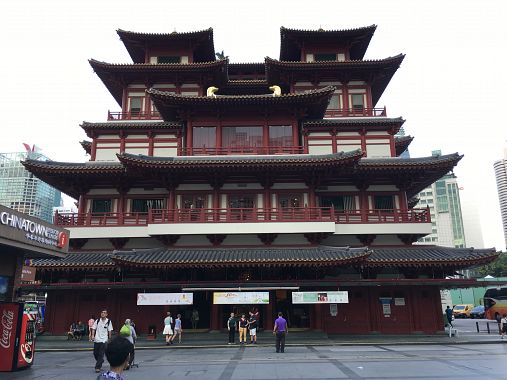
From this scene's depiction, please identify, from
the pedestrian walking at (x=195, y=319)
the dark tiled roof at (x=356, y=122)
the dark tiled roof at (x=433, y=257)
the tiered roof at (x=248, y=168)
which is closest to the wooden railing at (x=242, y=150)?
the tiered roof at (x=248, y=168)

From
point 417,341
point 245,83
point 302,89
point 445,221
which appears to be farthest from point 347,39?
point 445,221

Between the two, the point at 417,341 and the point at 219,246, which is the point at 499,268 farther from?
the point at 219,246

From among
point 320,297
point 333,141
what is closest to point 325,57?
point 333,141

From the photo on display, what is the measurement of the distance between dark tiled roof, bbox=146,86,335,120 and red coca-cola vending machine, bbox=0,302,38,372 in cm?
1783

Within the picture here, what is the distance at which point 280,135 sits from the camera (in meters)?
31.4

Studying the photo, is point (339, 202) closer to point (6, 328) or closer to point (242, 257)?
point (242, 257)

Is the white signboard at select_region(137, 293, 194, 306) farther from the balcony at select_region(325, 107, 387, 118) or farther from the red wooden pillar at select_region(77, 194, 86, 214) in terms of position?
the balcony at select_region(325, 107, 387, 118)

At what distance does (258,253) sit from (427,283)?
11273mm

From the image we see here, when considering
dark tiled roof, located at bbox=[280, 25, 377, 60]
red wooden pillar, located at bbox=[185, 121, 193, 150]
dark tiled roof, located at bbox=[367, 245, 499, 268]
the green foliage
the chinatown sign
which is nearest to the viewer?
the chinatown sign

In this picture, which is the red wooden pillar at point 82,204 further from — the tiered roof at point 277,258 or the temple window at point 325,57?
the temple window at point 325,57

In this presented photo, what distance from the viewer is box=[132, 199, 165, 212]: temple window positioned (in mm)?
29984

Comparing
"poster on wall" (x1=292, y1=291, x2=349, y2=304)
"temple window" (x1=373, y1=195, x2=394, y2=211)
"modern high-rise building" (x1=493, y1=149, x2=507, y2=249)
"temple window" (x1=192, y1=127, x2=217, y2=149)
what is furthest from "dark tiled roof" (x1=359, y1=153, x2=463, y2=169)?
"modern high-rise building" (x1=493, y1=149, x2=507, y2=249)

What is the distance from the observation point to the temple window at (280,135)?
3116cm

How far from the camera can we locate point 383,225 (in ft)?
93.6
